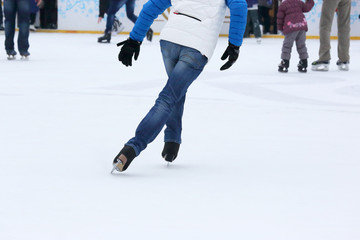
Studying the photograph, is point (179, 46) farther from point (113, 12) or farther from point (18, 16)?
point (113, 12)

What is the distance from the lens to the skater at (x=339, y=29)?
7953 mm

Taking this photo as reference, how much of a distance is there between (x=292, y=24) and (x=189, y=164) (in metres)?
4.80

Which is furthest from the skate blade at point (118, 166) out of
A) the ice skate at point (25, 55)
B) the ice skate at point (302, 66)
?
the ice skate at point (25, 55)

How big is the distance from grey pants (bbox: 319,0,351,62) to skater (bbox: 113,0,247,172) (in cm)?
517

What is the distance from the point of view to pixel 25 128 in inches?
159

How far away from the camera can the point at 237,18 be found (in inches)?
113

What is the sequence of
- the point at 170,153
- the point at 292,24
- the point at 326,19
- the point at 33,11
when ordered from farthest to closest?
the point at 33,11
the point at 326,19
the point at 292,24
the point at 170,153

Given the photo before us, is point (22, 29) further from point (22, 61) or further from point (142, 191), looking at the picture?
point (142, 191)

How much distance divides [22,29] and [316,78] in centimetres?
335

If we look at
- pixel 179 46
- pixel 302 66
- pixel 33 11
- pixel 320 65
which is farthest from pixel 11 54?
pixel 33 11

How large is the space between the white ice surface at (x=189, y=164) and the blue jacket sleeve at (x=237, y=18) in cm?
59

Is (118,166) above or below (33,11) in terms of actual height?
above

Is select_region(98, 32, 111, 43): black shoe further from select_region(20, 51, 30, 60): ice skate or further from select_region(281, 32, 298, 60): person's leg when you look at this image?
select_region(281, 32, 298, 60): person's leg

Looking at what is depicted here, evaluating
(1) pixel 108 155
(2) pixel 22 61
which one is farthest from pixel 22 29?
(1) pixel 108 155
